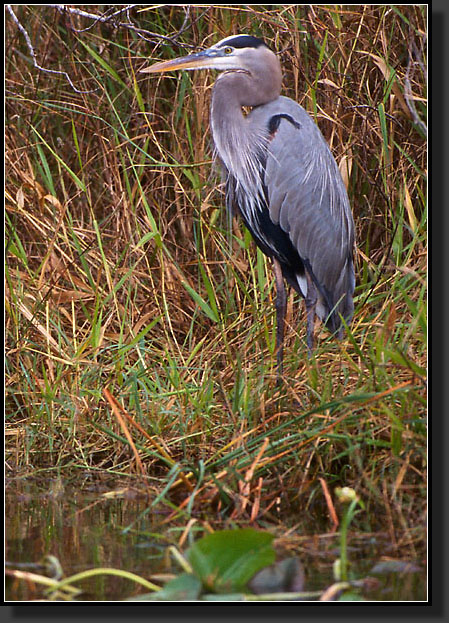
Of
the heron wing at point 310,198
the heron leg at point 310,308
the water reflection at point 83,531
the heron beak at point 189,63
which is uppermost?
the heron beak at point 189,63

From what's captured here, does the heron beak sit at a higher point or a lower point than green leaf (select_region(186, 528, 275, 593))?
higher

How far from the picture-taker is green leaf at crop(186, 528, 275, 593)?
213 cm

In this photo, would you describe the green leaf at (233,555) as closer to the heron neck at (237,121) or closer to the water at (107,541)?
the water at (107,541)

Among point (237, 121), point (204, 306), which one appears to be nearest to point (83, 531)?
point (204, 306)

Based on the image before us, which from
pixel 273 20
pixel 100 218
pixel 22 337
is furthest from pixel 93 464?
pixel 273 20

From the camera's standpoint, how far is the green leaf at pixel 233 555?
2.13m

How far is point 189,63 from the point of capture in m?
3.62

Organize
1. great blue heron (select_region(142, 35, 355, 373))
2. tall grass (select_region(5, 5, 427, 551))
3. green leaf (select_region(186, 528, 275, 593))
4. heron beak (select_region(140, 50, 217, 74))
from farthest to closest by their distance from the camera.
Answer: great blue heron (select_region(142, 35, 355, 373)) < heron beak (select_region(140, 50, 217, 74)) < tall grass (select_region(5, 5, 427, 551)) < green leaf (select_region(186, 528, 275, 593))

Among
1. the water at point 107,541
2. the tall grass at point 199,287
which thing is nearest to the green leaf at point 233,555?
the water at point 107,541

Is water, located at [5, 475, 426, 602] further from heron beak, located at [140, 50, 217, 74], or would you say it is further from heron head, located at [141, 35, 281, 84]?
heron head, located at [141, 35, 281, 84]

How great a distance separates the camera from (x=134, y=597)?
82.0 inches

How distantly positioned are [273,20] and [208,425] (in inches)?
79.5

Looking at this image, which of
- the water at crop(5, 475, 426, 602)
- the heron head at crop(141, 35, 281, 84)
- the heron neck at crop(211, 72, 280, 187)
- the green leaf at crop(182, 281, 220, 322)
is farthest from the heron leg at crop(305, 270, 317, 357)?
the water at crop(5, 475, 426, 602)

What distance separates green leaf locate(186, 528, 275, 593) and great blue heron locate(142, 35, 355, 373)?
156 centimetres
